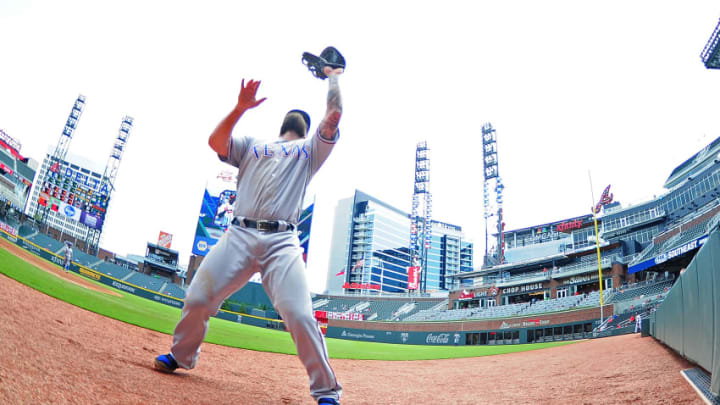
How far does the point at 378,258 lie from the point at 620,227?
6114 cm

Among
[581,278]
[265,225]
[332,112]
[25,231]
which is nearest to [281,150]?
[332,112]

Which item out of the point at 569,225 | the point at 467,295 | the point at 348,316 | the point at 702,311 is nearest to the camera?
the point at 702,311

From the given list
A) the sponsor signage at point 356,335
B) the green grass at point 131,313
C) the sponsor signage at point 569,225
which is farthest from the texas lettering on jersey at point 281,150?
the sponsor signage at point 569,225

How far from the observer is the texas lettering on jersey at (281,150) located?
10.2ft

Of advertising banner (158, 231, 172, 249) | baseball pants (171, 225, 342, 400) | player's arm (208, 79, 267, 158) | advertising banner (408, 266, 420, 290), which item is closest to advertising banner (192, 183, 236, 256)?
advertising banner (408, 266, 420, 290)

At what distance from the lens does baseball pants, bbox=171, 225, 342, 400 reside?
8.61 ft

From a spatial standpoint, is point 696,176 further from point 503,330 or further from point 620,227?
point 503,330

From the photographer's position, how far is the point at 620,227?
41938mm

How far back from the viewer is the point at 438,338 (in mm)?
30047

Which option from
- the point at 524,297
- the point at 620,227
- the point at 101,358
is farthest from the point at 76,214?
the point at 620,227

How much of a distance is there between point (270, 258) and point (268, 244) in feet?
0.33

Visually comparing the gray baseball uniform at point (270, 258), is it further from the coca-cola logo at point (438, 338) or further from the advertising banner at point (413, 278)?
the advertising banner at point (413, 278)

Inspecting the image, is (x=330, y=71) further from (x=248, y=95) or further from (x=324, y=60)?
(x=248, y=95)

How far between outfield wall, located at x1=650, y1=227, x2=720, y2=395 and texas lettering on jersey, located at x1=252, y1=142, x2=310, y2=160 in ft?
11.9
